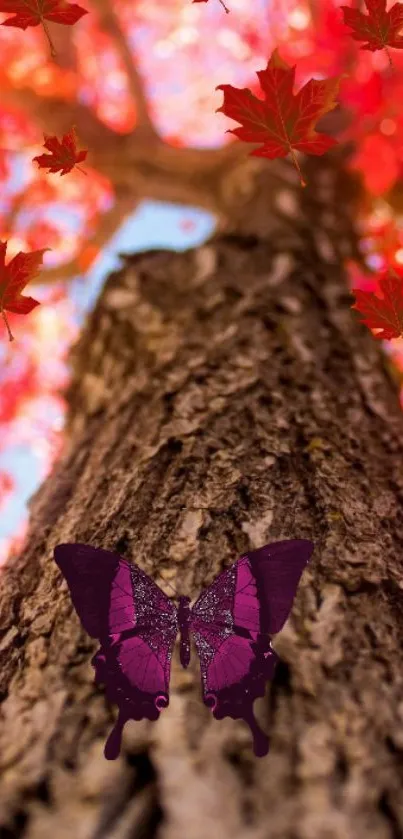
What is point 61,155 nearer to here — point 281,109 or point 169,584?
point 281,109

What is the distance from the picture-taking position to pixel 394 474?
1.84 m

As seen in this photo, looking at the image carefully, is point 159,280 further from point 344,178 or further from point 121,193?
point 121,193

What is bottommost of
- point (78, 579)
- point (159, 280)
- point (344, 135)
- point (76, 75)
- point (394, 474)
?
point (394, 474)

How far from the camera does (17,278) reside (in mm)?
1618

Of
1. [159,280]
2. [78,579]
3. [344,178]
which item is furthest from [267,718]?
[344,178]

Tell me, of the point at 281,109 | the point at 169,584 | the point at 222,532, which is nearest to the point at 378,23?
the point at 281,109

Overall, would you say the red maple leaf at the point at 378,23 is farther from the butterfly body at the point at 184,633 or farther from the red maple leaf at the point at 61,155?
the butterfly body at the point at 184,633

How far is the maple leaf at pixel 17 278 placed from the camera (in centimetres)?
160

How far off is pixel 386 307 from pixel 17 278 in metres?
0.97

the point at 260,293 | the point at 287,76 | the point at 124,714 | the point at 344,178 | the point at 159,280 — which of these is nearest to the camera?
the point at 124,714

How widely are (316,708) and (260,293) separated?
1927 millimetres

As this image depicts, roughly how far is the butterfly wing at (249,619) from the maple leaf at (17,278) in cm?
87

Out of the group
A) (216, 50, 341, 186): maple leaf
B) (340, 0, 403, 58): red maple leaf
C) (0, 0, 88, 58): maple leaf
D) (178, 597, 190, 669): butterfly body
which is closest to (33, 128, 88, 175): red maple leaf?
(0, 0, 88, 58): maple leaf

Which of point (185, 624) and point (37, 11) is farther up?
point (37, 11)
